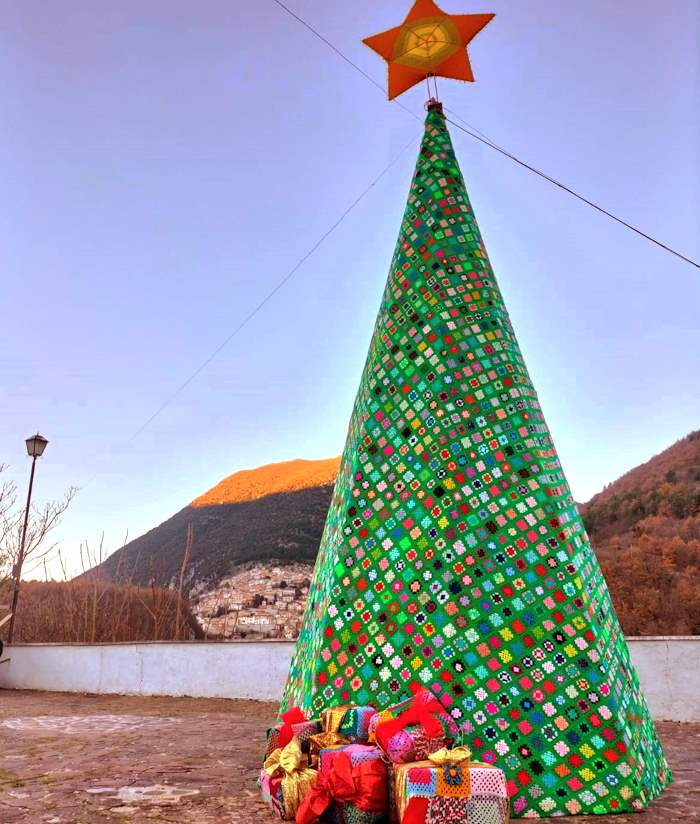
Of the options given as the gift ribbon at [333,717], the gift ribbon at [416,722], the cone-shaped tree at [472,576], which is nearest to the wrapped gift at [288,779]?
the gift ribbon at [333,717]

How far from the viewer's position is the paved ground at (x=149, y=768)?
3029 millimetres

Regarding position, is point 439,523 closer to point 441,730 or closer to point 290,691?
point 441,730

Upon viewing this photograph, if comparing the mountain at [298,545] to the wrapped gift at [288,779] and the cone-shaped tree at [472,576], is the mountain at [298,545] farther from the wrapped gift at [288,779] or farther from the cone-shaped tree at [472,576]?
the wrapped gift at [288,779]

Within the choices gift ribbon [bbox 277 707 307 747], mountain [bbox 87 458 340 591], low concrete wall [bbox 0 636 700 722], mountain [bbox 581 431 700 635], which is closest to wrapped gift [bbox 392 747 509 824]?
gift ribbon [bbox 277 707 307 747]

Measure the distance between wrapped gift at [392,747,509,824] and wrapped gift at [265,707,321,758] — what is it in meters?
0.65

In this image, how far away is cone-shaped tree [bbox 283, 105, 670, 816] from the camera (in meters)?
2.93

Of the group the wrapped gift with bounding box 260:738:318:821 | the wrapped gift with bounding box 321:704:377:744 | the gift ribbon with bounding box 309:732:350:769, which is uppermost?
the wrapped gift with bounding box 321:704:377:744

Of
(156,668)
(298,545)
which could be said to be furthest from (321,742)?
(298,545)

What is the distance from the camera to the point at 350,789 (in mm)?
2738

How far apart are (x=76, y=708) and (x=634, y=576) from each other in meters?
8.66

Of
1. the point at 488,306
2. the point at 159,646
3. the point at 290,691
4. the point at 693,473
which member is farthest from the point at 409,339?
the point at 693,473

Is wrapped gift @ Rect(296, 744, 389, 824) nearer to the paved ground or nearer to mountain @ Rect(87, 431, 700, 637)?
the paved ground

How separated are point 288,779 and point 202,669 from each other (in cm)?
669

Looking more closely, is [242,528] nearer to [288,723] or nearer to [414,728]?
[288,723]
